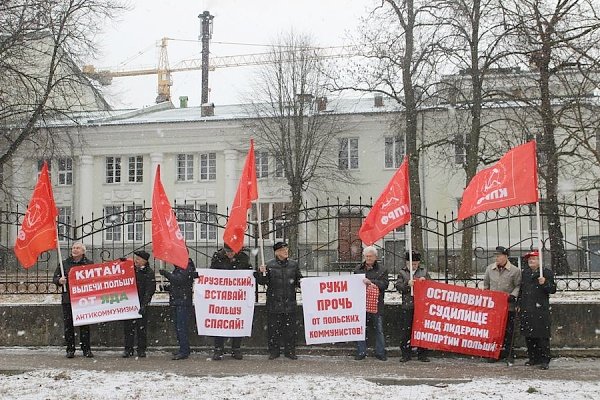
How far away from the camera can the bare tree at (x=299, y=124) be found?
124ft

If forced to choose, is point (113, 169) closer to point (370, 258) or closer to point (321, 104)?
point (321, 104)

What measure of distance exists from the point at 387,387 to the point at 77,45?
21.4 m

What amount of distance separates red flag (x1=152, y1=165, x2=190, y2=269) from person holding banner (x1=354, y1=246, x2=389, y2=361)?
274cm

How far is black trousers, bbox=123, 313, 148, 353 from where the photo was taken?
37.0 feet

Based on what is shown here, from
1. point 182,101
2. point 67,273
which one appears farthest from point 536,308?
point 182,101

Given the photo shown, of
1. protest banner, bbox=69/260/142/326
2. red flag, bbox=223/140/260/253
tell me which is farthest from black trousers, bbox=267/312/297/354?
protest banner, bbox=69/260/142/326

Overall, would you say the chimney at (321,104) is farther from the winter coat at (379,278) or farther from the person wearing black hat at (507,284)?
the person wearing black hat at (507,284)

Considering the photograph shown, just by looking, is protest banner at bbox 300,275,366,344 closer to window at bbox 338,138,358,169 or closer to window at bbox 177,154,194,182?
window at bbox 338,138,358,169

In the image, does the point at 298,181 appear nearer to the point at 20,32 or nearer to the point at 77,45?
the point at 77,45

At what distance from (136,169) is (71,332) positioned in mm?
31221

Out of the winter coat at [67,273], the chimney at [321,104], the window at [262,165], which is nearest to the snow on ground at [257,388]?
the winter coat at [67,273]

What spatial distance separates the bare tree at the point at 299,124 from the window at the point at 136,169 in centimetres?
701

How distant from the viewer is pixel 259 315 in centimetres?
1180

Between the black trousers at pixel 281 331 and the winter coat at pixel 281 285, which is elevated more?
the winter coat at pixel 281 285
